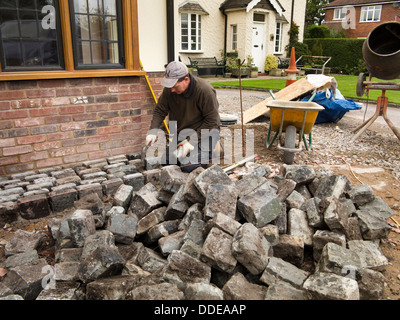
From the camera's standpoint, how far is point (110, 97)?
496 cm

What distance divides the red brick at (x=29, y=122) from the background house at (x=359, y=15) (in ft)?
92.3

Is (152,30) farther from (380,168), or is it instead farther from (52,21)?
(380,168)

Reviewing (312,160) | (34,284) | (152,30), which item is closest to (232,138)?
(312,160)

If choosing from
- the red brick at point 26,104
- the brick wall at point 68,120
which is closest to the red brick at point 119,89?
the brick wall at point 68,120

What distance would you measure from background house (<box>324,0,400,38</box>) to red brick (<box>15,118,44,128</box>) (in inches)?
1107

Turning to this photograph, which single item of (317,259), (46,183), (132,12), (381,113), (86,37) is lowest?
(317,259)

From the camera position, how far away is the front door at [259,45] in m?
19.5

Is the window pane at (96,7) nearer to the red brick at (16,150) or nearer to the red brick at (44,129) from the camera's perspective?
the red brick at (44,129)

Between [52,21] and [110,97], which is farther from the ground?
[52,21]

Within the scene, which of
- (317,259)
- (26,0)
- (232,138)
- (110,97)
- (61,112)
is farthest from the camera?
(232,138)

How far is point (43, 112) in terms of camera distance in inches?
176

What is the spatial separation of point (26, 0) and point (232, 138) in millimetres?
3842

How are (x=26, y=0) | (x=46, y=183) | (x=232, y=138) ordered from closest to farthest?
(x=46, y=183), (x=26, y=0), (x=232, y=138)

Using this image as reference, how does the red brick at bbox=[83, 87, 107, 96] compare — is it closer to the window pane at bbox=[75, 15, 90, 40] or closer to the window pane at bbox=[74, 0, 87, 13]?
the window pane at bbox=[75, 15, 90, 40]
